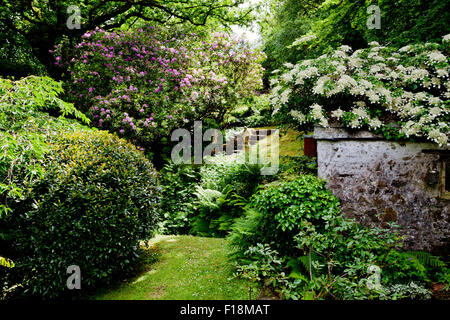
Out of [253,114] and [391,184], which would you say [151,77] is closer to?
[253,114]

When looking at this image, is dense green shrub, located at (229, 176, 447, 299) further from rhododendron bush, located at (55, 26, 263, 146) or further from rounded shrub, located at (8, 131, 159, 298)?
rhododendron bush, located at (55, 26, 263, 146)

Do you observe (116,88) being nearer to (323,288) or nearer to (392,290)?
(323,288)

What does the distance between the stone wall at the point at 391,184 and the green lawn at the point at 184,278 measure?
2418 millimetres

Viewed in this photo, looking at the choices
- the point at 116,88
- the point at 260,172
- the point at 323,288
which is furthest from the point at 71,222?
the point at 116,88

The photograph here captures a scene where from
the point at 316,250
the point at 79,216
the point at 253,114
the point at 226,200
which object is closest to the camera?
the point at 79,216

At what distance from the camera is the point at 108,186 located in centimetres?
415

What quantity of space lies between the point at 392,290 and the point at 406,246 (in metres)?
1.32

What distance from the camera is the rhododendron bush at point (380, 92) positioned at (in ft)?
14.5

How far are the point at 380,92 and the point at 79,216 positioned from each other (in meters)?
5.06

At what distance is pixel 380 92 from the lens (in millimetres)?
4672

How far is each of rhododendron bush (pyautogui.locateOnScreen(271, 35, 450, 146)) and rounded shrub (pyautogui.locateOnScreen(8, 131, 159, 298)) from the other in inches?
132

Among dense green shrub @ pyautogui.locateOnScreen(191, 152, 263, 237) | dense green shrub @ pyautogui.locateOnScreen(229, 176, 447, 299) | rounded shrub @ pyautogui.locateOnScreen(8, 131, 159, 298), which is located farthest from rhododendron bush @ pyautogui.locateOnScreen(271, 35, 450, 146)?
rounded shrub @ pyautogui.locateOnScreen(8, 131, 159, 298)

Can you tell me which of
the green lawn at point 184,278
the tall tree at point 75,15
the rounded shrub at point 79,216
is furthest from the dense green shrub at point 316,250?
the tall tree at point 75,15

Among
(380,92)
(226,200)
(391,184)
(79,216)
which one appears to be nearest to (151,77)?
(226,200)
